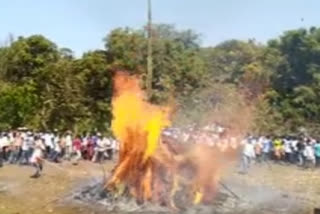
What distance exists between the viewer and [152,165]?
28047mm

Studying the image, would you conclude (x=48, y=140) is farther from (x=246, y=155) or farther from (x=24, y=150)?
(x=246, y=155)

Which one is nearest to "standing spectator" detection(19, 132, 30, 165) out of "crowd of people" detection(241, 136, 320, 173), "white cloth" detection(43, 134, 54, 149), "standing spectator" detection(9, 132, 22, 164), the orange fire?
"standing spectator" detection(9, 132, 22, 164)

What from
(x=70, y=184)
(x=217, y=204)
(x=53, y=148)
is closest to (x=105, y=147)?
(x=53, y=148)

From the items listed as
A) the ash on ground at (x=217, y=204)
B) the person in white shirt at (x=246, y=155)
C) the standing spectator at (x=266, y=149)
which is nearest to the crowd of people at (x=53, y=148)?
the ash on ground at (x=217, y=204)

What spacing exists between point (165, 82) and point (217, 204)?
24355 millimetres

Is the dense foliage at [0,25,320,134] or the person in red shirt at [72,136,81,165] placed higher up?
the dense foliage at [0,25,320,134]

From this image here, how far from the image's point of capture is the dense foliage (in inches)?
1902

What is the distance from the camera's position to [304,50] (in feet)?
181

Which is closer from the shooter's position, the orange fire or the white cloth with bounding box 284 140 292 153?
the orange fire

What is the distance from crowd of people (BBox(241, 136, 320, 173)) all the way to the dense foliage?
3.63 metres

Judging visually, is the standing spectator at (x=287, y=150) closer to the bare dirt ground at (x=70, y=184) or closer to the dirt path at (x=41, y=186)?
the bare dirt ground at (x=70, y=184)

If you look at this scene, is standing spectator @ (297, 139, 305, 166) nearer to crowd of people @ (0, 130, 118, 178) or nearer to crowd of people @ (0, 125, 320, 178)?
crowd of people @ (0, 125, 320, 178)

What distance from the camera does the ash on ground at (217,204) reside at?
26375 millimetres

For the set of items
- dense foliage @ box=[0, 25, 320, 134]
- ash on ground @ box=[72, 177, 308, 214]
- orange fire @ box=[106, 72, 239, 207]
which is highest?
dense foliage @ box=[0, 25, 320, 134]
